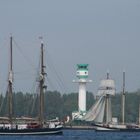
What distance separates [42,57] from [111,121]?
2364 inches

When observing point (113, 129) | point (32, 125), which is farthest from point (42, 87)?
point (113, 129)

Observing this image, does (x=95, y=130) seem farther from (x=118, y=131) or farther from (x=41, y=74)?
(x=41, y=74)

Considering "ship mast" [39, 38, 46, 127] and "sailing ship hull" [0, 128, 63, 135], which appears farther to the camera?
"ship mast" [39, 38, 46, 127]

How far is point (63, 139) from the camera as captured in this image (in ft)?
430

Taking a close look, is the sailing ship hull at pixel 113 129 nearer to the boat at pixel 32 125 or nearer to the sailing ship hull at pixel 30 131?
the boat at pixel 32 125

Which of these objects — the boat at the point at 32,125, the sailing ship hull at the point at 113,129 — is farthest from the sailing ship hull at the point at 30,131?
the sailing ship hull at the point at 113,129

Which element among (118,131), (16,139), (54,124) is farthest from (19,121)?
(118,131)

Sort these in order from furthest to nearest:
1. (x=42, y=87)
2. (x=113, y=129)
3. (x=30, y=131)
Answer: (x=113, y=129)
(x=42, y=87)
(x=30, y=131)

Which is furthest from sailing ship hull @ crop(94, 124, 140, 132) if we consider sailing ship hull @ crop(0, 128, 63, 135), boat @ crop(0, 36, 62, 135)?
sailing ship hull @ crop(0, 128, 63, 135)

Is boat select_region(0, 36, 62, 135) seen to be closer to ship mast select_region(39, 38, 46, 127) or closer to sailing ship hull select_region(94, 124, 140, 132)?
ship mast select_region(39, 38, 46, 127)

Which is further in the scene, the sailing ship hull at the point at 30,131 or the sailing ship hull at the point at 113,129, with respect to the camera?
the sailing ship hull at the point at 113,129

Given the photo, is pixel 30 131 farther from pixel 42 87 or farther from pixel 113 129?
pixel 113 129

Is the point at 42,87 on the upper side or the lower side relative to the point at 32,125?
upper

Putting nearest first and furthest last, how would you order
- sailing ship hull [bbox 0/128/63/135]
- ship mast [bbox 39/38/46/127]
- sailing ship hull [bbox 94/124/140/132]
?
sailing ship hull [bbox 0/128/63/135]
ship mast [bbox 39/38/46/127]
sailing ship hull [bbox 94/124/140/132]
